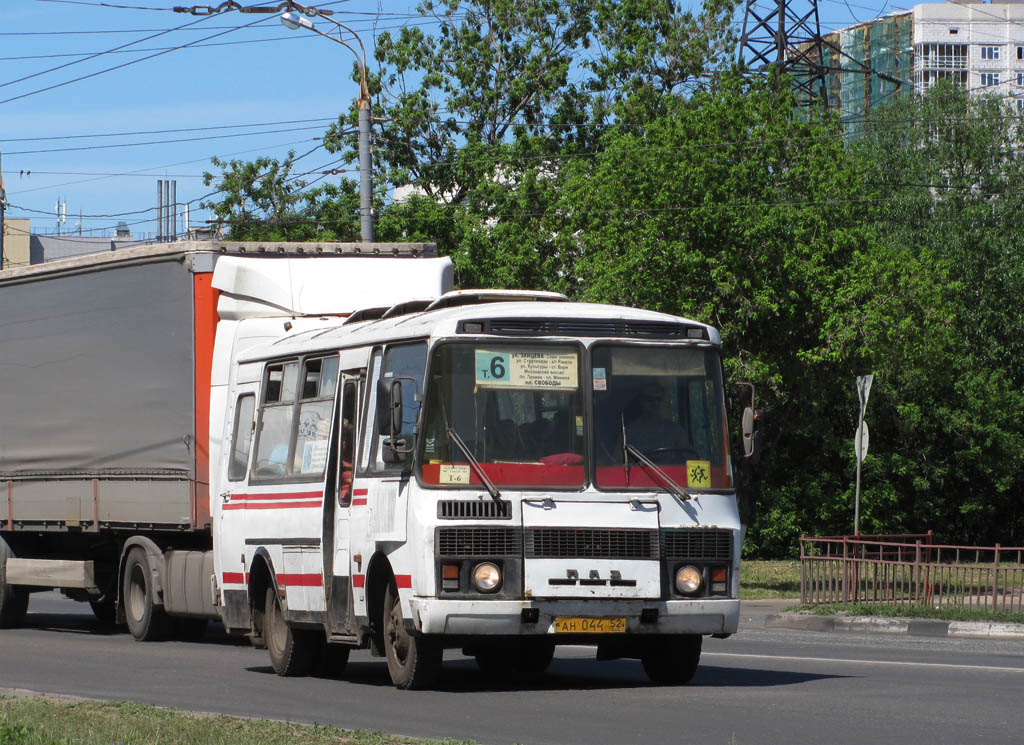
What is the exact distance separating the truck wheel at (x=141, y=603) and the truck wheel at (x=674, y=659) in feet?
24.9

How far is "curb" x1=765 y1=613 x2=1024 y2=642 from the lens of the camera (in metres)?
20.3

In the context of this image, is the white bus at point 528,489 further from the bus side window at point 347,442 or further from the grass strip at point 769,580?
the grass strip at point 769,580

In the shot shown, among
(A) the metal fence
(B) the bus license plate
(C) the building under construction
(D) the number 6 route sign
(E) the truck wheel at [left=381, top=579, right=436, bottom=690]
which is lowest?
(A) the metal fence

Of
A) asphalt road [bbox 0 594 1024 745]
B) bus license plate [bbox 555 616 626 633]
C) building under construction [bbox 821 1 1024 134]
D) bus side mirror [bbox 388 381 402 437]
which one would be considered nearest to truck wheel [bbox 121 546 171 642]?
asphalt road [bbox 0 594 1024 745]

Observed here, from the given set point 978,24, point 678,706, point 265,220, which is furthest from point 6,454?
point 978,24

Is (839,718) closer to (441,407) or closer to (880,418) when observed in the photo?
(441,407)

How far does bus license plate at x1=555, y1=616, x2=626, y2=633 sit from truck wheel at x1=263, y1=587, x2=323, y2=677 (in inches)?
131

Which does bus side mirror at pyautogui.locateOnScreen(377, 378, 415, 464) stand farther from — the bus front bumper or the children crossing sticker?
the children crossing sticker

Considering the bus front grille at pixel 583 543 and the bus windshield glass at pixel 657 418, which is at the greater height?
the bus windshield glass at pixel 657 418

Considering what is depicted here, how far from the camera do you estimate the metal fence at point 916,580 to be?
71.2 feet

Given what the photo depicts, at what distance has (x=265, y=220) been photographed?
54250 mm

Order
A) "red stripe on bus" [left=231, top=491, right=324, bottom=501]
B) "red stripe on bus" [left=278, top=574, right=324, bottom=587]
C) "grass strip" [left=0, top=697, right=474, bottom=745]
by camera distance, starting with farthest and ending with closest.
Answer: "red stripe on bus" [left=231, top=491, right=324, bottom=501] → "red stripe on bus" [left=278, top=574, right=324, bottom=587] → "grass strip" [left=0, top=697, right=474, bottom=745]

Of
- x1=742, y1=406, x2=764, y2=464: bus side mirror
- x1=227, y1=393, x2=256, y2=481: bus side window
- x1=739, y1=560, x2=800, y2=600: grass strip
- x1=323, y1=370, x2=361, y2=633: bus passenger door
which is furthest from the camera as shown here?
x1=739, y1=560, x2=800, y2=600: grass strip

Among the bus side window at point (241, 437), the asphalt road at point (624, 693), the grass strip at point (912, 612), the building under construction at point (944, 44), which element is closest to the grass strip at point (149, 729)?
the asphalt road at point (624, 693)
